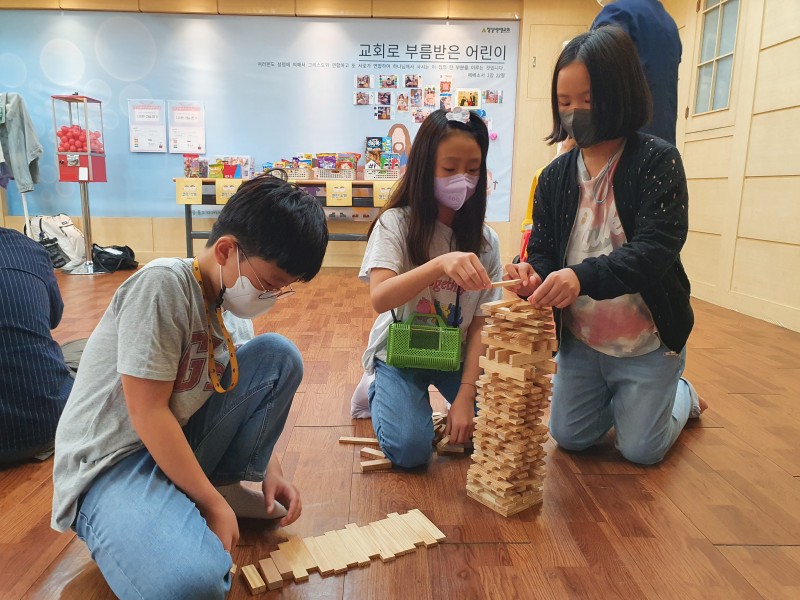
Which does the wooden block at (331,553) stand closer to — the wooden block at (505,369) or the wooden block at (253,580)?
the wooden block at (253,580)

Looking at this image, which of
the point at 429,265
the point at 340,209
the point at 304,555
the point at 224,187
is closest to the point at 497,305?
the point at 429,265

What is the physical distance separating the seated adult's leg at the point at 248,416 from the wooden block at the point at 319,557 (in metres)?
0.18

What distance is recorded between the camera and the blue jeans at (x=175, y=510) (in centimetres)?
90

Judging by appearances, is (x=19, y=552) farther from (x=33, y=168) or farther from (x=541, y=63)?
(x=541, y=63)

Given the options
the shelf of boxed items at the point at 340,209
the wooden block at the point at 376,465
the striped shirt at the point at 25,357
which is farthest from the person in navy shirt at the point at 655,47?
the shelf of boxed items at the point at 340,209

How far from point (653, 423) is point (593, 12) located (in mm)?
5178

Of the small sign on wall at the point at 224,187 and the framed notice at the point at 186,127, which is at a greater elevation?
the framed notice at the point at 186,127

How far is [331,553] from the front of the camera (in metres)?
1.21

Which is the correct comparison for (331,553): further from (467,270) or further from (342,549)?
(467,270)

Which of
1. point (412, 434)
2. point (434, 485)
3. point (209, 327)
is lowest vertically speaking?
point (434, 485)

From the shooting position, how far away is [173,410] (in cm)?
109

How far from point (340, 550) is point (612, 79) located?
123cm

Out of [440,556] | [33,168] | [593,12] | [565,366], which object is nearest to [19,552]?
[440,556]

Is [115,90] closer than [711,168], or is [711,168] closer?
[711,168]
